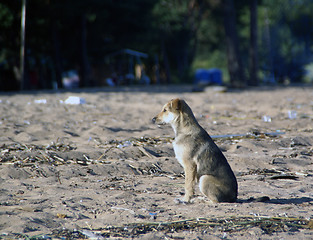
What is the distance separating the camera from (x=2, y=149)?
6.60 m

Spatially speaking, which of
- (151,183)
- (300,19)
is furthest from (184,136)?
(300,19)

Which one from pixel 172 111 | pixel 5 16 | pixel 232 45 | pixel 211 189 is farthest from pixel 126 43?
pixel 211 189

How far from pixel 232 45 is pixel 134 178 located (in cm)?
2178

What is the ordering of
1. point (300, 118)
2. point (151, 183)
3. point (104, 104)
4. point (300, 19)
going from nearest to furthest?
1. point (151, 183)
2. point (300, 118)
3. point (104, 104)
4. point (300, 19)

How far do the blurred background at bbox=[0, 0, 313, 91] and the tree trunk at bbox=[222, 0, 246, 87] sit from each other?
6 cm

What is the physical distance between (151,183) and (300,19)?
6637 cm

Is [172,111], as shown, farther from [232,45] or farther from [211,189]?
[232,45]

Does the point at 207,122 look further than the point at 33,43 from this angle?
No


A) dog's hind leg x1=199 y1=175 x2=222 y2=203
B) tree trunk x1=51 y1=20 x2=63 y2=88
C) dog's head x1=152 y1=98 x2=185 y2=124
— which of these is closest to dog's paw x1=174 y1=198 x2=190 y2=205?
dog's hind leg x1=199 y1=175 x2=222 y2=203

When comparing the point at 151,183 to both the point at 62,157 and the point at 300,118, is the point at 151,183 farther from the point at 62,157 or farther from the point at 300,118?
the point at 300,118

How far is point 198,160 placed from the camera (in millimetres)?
4793

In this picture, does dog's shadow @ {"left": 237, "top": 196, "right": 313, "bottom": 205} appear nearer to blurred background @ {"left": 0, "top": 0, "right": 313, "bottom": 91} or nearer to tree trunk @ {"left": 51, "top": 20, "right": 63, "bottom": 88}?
blurred background @ {"left": 0, "top": 0, "right": 313, "bottom": 91}

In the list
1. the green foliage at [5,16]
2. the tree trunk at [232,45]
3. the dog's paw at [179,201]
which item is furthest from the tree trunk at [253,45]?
the dog's paw at [179,201]

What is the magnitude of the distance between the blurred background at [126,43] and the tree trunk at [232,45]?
57 millimetres
